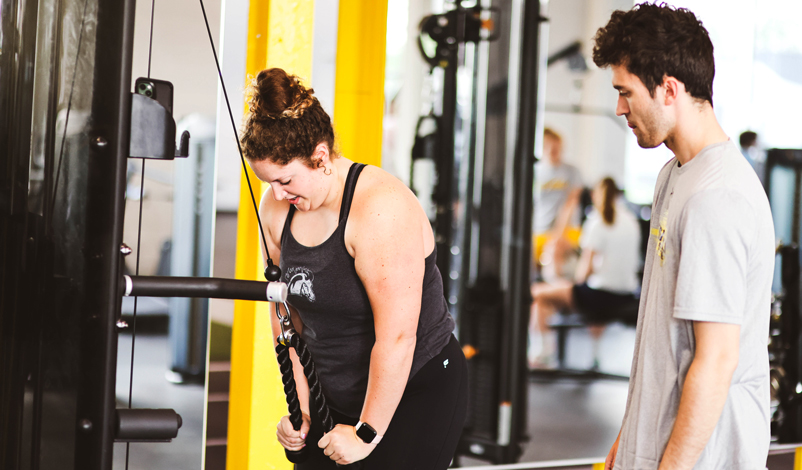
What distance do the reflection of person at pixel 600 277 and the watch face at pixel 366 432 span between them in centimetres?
186

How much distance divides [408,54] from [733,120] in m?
1.70

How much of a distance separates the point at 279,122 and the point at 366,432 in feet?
1.91

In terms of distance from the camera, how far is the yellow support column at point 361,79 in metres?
2.23

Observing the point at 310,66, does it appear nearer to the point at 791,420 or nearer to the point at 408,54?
the point at 408,54

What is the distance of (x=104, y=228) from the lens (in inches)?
30.5

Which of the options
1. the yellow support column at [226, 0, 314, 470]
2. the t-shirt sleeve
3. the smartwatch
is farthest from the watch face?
the yellow support column at [226, 0, 314, 470]

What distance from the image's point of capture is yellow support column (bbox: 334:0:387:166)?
2.23 m

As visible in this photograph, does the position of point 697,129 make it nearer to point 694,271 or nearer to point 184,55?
point 694,271

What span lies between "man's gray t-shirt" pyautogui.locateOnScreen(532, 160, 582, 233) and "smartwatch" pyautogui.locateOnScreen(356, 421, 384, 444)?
1.83 m

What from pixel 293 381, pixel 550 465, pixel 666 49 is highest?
pixel 666 49

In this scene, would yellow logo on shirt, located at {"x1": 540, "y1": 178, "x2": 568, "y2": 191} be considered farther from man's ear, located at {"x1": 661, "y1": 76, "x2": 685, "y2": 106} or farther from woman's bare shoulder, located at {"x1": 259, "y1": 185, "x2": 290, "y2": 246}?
man's ear, located at {"x1": 661, "y1": 76, "x2": 685, "y2": 106}

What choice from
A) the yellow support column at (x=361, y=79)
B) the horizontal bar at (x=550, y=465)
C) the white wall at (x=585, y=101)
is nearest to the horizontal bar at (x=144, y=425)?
the yellow support column at (x=361, y=79)

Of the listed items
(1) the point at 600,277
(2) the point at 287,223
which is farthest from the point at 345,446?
(1) the point at 600,277

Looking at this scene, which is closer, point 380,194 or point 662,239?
point 662,239
